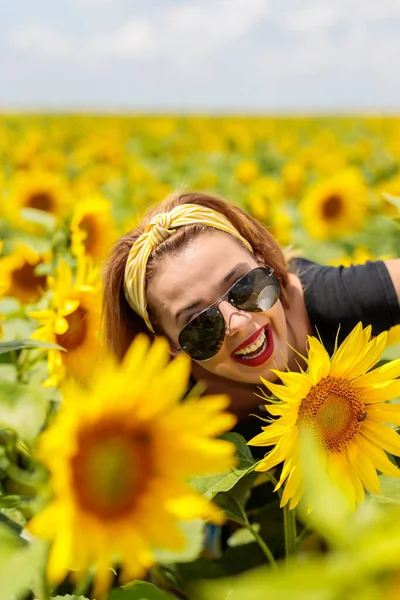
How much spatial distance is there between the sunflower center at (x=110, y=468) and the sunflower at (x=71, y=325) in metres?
0.86

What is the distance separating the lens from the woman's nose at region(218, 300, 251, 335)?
1517 mm

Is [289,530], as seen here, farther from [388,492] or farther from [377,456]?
[377,456]

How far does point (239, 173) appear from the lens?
5309 millimetres

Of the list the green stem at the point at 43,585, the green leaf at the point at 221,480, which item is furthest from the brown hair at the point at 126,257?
the green stem at the point at 43,585

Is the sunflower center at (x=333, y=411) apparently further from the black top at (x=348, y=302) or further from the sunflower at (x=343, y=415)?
the black top at (x=348, y=302)

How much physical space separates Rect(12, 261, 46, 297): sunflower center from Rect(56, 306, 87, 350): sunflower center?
56cm

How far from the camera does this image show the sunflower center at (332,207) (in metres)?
3.59

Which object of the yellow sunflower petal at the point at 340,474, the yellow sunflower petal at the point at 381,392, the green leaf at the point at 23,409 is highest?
the yellow sunflower petal at the point at 381,392

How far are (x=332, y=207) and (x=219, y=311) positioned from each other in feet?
7.34

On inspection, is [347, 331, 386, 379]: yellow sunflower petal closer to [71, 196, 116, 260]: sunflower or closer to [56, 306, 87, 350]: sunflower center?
[56, 306, 87, 350]: sunflower center

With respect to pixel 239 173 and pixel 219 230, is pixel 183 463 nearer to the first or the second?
pixel 219 230

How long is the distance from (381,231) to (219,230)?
2294 mm

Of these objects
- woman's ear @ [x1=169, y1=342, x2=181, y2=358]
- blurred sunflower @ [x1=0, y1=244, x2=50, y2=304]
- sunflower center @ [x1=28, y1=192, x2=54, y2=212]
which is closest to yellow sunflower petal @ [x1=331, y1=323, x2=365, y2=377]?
woman's ear @ [x1=169, y1=342, x2=181, y2=358]

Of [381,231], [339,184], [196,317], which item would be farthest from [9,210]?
[196,317]
